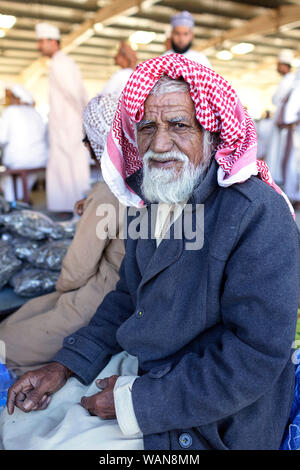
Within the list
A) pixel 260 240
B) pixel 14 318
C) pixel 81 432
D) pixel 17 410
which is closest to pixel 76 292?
pixel 14 318

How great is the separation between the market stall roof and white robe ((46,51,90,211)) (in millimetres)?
5454

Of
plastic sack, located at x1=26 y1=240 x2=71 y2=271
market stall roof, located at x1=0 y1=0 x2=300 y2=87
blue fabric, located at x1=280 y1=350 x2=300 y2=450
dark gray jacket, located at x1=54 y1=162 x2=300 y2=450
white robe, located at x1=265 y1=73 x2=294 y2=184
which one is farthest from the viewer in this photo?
market stall roof, located at x1=0 y1=0 x2=300 y2=87

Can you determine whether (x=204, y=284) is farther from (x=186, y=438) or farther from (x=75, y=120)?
(x=75, y=120)

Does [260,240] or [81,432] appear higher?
[260,240]

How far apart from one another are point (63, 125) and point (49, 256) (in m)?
3.07

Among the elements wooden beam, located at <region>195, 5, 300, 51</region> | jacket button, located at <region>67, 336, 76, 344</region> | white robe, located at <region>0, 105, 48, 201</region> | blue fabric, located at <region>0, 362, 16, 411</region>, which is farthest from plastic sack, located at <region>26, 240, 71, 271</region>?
wooden beam, located at <region>195, 5, 300, 51</region>

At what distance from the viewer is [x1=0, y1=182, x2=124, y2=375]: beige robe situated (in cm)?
190

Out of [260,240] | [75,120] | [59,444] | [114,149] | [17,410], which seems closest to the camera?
[260,240]

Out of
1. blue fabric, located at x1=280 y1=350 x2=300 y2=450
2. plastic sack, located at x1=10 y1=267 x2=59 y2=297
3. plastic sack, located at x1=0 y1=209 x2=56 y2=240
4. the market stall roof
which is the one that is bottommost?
plastic sack, located at x1=10 y1=267 x2=59 y2=297

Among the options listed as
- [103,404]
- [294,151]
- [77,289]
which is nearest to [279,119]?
[294,151]

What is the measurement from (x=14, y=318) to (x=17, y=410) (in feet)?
2.50

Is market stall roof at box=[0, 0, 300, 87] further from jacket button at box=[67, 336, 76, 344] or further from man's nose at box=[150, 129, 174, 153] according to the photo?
jacket button at box=[67, 336, 76, 344]

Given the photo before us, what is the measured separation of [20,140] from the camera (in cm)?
619

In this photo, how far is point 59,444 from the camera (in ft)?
3.85
